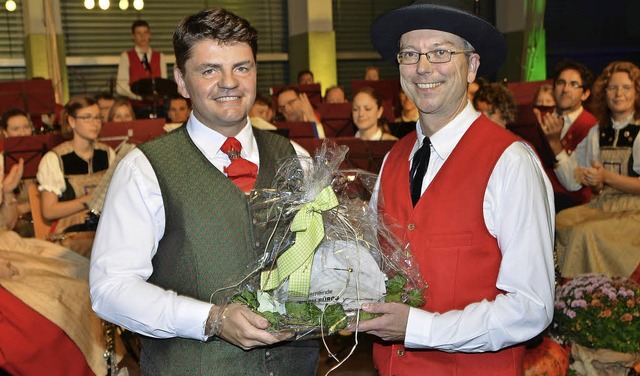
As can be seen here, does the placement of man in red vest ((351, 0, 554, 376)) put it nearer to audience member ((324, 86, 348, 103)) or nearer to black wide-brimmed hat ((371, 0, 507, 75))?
black wide-brimmed hat ((371, 0, 507, 75))

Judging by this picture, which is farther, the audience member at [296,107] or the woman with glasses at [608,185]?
the audience member at [296,107]

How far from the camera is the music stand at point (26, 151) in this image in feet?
21.7

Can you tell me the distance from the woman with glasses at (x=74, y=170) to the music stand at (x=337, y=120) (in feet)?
9.41

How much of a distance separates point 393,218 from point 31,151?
Result: 5.15 metres

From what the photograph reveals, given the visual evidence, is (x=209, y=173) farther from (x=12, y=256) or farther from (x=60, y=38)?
(x=60, y=38)

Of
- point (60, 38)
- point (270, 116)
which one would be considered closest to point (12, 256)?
point (270, 116)

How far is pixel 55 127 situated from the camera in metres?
10.1

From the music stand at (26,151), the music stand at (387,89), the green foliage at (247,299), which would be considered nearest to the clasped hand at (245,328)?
the green foliage at (247,299)

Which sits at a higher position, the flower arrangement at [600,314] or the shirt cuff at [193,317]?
the shirt cuff at [193,317]

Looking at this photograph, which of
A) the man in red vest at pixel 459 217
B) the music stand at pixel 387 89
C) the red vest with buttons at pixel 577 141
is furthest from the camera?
the music stand at pixel 387 89

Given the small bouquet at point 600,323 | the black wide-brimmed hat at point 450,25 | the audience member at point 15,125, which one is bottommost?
the small bouquet at point 600,323

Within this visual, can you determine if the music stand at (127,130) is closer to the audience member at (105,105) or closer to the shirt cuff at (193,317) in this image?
the audience member at (105,105)

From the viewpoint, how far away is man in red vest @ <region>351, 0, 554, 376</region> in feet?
6.69

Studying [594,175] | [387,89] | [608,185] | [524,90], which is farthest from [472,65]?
[387,89]
